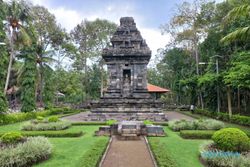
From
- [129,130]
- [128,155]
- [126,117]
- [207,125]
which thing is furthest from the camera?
[126,117]

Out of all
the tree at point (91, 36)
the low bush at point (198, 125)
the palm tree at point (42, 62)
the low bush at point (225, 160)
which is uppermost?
the tree at point (91, 36)

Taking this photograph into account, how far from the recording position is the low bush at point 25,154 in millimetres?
8489

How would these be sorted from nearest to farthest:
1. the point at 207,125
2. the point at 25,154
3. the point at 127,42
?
the point at 25,154 → the point at 207,125 → the point at 127,42

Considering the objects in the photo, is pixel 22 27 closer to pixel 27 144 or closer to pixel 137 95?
pixel 137 95

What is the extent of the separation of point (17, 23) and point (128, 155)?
79.4 ft

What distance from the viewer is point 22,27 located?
29500mm

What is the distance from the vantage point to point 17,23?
95.0 feet

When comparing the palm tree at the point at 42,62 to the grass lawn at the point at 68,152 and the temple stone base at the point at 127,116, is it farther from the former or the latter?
the grass lawn at the point at 68,152

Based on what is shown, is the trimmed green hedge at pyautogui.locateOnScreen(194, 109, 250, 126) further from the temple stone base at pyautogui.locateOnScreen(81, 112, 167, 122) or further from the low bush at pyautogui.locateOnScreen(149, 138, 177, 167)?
the low bush at pyautogui.locateOnScreen(149, 138, 177, 167)

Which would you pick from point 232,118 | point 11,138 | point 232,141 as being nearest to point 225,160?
point 232,141

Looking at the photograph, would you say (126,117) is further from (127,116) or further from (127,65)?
(127,65)

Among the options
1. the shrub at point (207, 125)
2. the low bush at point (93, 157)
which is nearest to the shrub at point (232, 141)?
the low bush at point (93, 157)

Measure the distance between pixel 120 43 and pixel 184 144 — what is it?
1965 centimetres

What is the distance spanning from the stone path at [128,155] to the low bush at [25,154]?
95.1 inches
